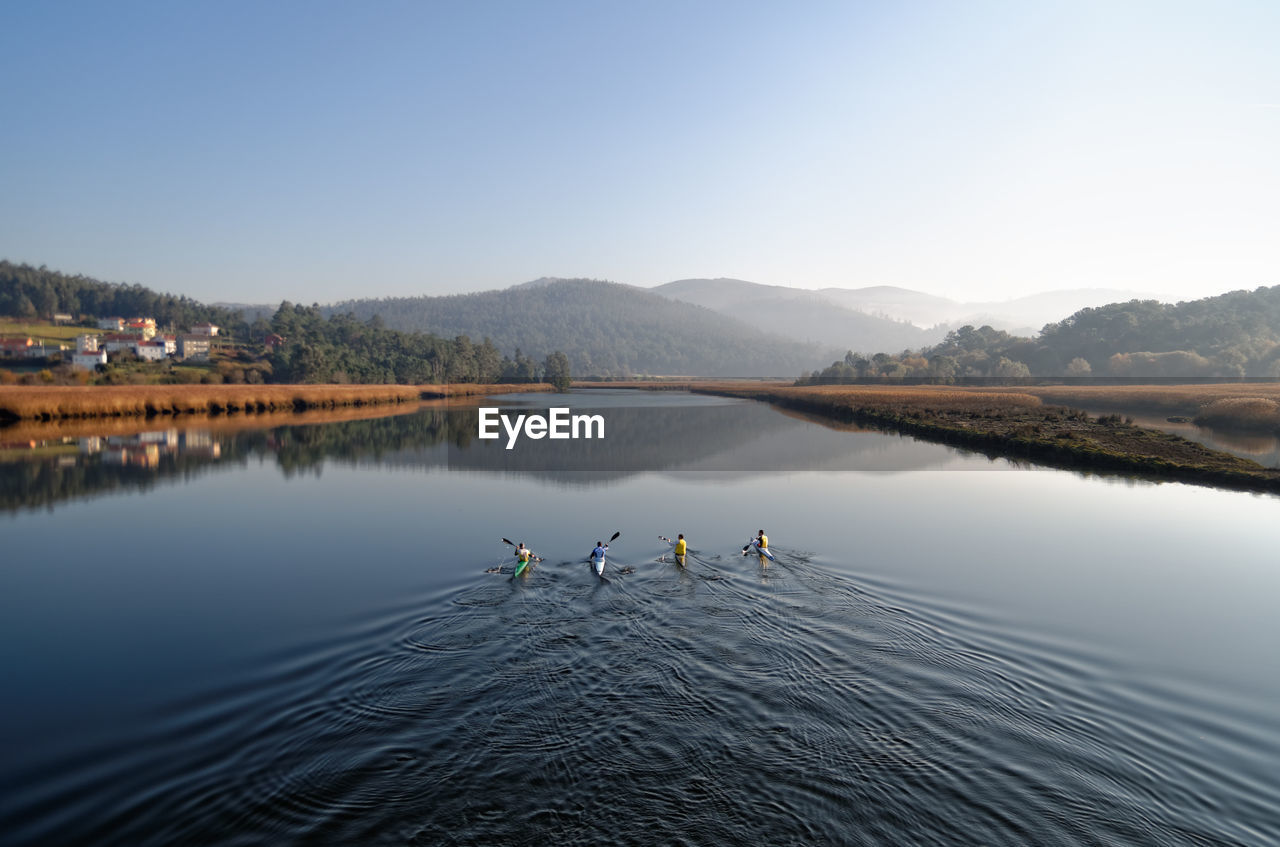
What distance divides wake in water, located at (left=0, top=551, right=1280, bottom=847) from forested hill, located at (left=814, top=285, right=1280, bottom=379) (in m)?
125

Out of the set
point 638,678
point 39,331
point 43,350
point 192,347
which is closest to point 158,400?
point 638,678

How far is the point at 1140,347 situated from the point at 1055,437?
113 meters

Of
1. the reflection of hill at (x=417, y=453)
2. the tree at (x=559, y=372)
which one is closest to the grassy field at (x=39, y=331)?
the tree at (x=559, y=372)

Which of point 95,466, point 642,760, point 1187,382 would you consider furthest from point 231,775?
point 1187,382

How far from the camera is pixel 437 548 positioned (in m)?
18.3

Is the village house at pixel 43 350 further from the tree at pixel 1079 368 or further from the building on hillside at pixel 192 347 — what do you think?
the tree at pixel 1079 368

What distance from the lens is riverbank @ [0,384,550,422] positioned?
160 feet

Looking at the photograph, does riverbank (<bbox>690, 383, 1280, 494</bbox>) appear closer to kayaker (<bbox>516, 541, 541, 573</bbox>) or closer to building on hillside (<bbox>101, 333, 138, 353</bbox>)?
kayaker (<bbox>516, 541, 541, 573</bbox>)

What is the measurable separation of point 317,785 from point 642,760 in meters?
4.12

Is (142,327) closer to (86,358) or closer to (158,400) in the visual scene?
(86,358)

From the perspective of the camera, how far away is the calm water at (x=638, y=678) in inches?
278

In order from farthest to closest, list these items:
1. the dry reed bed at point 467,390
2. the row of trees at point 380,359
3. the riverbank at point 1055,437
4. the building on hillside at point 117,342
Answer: the building on hillside at point 117,342 < the dry reed bed at point 467,390 < the row of trees at point 380,359 < the riverbank at point 1055,437

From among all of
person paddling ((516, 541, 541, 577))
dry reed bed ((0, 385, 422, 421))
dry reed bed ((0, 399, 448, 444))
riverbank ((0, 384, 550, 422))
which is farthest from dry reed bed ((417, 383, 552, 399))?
person paddling ((516, 541, 541, 577))

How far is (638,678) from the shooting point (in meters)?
10.2
